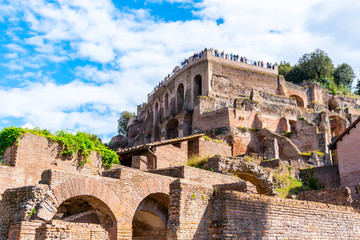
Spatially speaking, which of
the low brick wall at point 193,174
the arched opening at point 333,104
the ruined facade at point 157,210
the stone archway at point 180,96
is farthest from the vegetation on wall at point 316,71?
the ruined facade at point 157,210

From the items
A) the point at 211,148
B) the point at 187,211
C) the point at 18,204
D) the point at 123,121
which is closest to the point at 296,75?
the point at 123,121

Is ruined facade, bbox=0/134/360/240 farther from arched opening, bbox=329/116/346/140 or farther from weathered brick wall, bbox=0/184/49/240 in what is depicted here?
arched opening, bbox=329/116/346/140

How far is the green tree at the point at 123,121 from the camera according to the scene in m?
61.2

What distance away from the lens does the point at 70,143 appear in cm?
1609

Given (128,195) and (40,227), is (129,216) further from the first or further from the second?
(40,227)

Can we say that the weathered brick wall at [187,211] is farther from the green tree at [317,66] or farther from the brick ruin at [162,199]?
the green tree at [317,66]

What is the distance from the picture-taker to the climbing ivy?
14791 millimetres

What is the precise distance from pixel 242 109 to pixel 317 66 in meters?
24.5

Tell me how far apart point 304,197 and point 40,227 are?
8.97 meters

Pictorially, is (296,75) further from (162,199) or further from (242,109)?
(162,199)

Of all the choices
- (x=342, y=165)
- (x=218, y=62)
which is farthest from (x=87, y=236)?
(x=218, y=62)

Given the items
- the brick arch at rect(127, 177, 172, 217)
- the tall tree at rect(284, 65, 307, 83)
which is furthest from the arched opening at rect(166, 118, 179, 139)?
the brick arch at rect(127, 177, 172, 217)

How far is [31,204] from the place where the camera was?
31.5ft

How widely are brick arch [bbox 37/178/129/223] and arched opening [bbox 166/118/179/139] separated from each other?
99.1 ft
